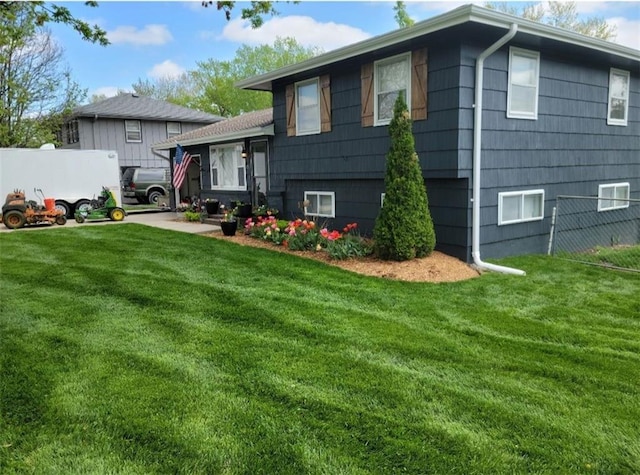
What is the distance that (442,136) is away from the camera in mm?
7602

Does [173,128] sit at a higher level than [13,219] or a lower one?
higher

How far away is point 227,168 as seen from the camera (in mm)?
14320

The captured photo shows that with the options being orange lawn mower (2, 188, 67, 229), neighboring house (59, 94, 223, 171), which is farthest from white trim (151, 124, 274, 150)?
neighboring house (59, 94, 223, 171)

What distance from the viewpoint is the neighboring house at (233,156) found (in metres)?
12.5

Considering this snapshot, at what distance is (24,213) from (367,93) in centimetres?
936

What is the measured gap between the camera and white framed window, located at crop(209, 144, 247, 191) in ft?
44.9

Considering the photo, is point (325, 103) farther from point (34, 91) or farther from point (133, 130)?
point (133, 130)

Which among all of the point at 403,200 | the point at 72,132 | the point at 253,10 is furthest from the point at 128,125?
the point at 403,200

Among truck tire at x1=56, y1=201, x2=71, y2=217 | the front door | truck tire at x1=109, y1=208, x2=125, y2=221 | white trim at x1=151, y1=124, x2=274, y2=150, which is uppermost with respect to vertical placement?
white trim at x1=151, y1=124, x2=274, y2=150

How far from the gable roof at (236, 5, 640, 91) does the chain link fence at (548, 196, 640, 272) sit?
2661mm

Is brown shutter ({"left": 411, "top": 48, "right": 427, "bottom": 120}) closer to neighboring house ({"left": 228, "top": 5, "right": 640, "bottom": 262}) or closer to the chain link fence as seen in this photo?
neighboring house ({"left": 228, "top": 5, "right": 640, "bottom": 262})

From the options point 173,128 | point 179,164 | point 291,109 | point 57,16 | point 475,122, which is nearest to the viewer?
point 57,16

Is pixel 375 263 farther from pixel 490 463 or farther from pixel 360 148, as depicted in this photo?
pixel 490 463

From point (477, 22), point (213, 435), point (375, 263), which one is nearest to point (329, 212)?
point (375, 263)
